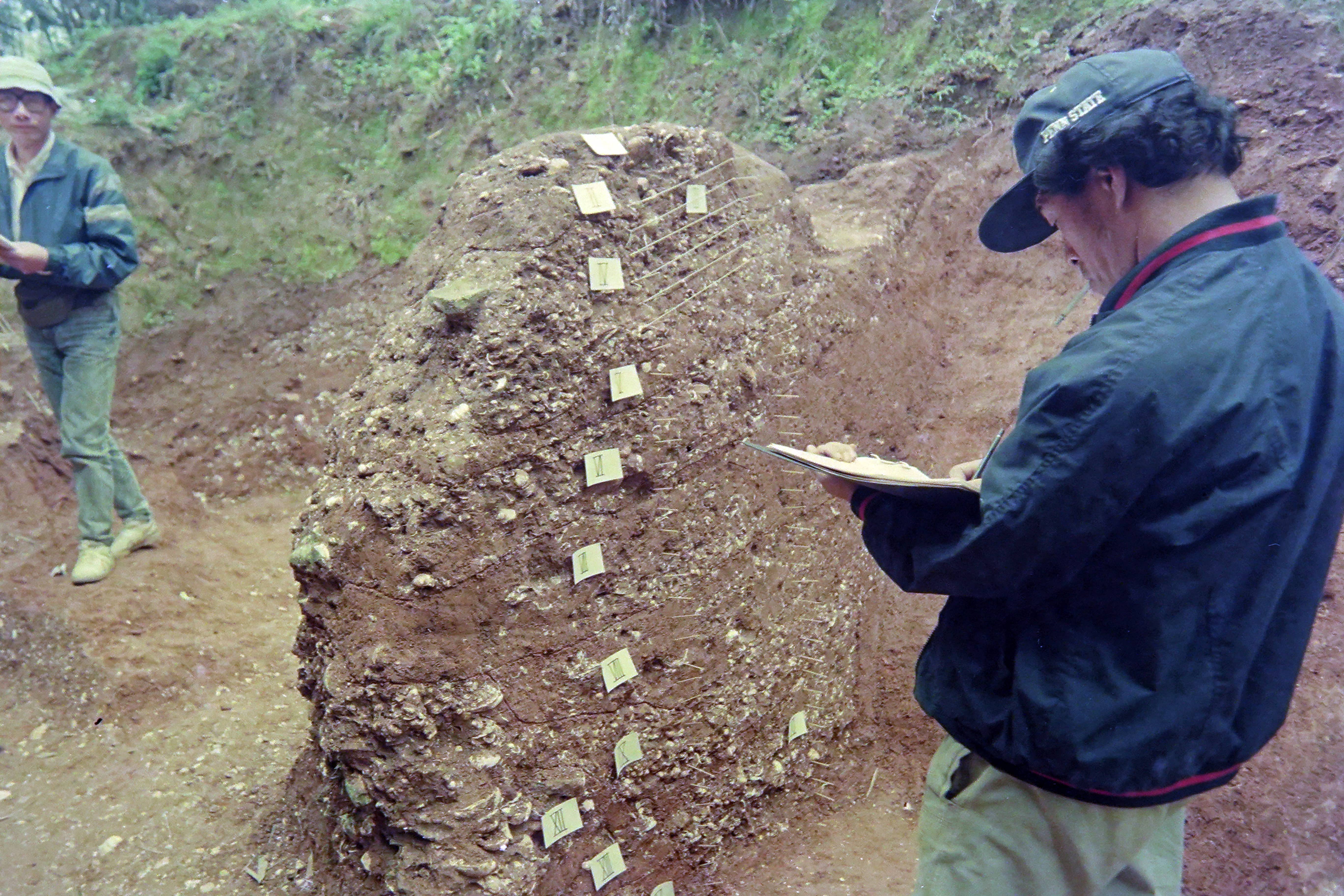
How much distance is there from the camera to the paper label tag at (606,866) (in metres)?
2.81

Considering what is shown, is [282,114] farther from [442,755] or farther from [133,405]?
A: [442,755]

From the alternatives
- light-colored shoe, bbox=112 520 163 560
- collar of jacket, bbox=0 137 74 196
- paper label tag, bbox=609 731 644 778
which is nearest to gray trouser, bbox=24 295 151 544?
light-colored shoe, bbox=112 520 163 560

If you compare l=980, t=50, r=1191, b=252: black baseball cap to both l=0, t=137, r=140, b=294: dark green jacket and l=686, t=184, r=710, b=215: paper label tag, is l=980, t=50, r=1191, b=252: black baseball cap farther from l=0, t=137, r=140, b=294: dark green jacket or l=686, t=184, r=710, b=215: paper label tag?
l=0, t=137, r=140, b=294: dark green jacket

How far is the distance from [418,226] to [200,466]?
2.20 meters

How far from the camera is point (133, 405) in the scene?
246 inches

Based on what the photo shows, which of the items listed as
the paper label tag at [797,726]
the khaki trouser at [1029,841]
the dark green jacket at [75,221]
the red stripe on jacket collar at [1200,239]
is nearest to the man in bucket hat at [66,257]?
the dark green jacket at [75,221]

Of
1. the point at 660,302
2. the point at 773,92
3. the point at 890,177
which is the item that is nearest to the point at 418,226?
the point at 773,92

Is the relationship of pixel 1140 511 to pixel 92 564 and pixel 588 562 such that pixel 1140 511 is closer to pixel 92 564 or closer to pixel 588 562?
pixel 588 562

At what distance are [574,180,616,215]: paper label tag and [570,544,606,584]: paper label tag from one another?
98 centimetres

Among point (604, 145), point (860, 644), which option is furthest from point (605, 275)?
point (860, 644)

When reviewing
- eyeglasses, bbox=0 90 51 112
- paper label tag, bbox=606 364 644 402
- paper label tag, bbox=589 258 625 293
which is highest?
eyeglasses, bbox=0 90 51 112

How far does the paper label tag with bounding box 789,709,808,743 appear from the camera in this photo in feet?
11.0

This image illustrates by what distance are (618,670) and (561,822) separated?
1.49 ft

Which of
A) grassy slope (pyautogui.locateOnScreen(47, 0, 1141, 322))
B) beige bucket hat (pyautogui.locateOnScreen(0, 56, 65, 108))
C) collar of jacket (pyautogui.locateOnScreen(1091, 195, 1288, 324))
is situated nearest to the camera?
collar of jacket (pyautogui.locateOnScreen(1091, 195, 1288, 324))
